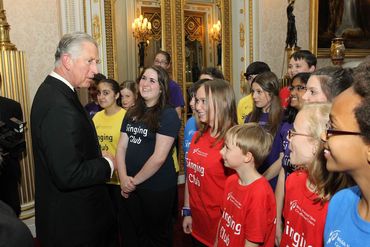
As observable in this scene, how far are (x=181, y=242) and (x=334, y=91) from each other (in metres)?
2.38

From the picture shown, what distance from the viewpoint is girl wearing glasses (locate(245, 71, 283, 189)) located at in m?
2.84

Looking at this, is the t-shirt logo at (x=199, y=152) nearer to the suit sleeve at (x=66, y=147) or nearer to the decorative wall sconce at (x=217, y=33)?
the suit sleeve at (x=66, y=147)

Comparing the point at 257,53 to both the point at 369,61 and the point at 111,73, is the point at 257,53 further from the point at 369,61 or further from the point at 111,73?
the point at 369,61

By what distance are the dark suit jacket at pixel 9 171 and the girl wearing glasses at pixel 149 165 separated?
1297mm

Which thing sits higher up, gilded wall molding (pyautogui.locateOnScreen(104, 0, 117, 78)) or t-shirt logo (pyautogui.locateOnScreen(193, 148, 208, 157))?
gilded wall molding (pyautogui.locateOnScreen(104, 0, 117, 78))

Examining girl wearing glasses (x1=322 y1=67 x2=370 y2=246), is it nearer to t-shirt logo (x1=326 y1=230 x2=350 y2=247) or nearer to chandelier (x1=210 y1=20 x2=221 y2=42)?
t-shirt logo (x1=326 y1=230 x2=350 y2=247)

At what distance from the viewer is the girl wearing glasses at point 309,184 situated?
5.26ft

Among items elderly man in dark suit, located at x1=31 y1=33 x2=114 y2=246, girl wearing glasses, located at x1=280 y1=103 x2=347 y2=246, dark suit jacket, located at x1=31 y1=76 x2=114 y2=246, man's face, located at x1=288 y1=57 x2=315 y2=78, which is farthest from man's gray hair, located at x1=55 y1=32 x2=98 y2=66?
man's face, located at x1=288 y1=57 x2=315 y2=78

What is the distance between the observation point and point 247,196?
6.52 ft

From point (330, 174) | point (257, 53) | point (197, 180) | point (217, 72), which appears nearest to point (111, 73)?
point (217, 72)

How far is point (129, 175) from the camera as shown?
2990 millimetres

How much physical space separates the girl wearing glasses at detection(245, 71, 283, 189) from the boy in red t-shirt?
71cm

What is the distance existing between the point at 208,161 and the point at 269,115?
87 cm

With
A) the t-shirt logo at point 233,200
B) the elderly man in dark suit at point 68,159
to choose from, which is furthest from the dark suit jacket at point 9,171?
the t-shirt logo at point 233,200
